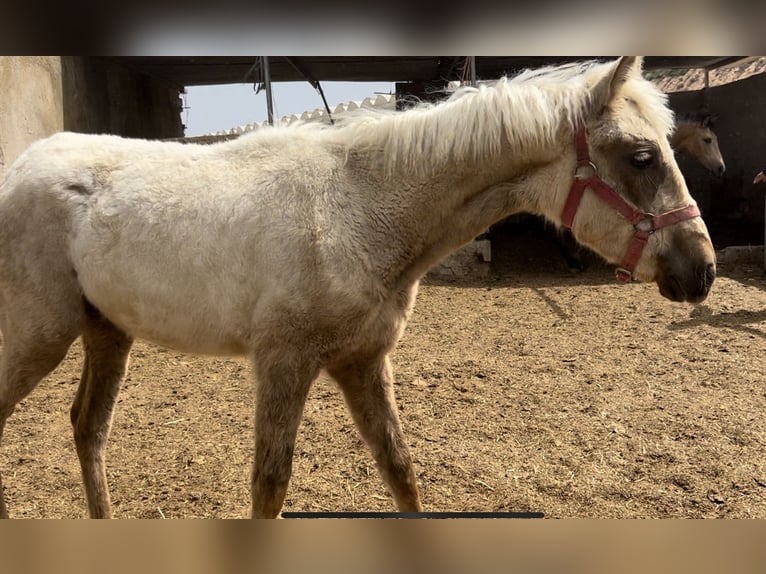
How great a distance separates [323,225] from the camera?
2.05 metres

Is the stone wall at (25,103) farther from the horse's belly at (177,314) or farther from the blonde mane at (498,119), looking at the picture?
the blonde mane at (498,119)

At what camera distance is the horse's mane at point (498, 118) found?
196 centimetres

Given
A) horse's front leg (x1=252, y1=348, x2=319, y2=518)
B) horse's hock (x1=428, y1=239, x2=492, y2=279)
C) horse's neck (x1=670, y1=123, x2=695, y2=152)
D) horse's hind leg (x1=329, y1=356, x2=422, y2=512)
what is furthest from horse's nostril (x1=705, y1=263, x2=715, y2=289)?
horse's neck (x1=670, y1=123, x2=695, y2=152)

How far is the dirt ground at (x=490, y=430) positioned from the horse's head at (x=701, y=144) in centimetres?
520

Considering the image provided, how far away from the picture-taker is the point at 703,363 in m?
Answer: 4.70

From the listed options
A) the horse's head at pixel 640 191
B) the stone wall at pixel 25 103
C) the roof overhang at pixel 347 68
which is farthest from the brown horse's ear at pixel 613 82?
the roof overhang at pixel 347 68

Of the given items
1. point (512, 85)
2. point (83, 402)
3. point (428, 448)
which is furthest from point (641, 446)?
point (83, 402)

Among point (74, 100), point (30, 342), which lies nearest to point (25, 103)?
point (74, 100)

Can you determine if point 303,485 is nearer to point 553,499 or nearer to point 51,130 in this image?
point 553,499

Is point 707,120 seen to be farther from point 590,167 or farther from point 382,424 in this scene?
point 382,424

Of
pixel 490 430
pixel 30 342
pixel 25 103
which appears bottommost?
pixel 490 430

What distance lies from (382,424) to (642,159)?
4.99 feet

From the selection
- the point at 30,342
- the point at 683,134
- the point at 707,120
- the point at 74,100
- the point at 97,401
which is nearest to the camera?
the point at 30,342
